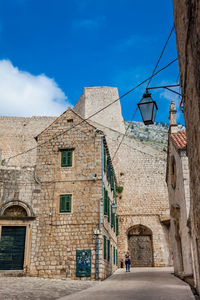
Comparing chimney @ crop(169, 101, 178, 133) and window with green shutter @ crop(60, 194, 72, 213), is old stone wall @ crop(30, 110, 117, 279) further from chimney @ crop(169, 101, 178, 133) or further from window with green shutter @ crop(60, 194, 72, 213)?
chimney @ crop(169, 101, 178, 133)

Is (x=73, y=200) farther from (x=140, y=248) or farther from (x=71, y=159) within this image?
(x=140, y=248)

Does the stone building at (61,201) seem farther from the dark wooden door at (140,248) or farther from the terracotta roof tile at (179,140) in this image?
the dark wooden door at (140,248)

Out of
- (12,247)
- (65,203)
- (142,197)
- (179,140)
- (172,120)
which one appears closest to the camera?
(179,140)

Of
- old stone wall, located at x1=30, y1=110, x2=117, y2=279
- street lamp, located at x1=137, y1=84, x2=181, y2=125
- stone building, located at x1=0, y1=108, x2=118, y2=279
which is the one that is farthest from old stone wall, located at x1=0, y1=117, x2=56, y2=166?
street lamp, located at x1=137, y1=84, x2=181, y2=125

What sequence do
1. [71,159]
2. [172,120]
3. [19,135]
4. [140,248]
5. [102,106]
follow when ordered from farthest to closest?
[102,106], [19,135], [140,248], [71,159], [172,120]

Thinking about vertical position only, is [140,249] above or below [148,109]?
below

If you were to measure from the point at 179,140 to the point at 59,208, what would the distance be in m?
6.62

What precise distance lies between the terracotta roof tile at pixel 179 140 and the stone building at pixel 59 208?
13.4 feet

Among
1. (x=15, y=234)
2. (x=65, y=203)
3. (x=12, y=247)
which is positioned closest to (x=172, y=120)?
(x=65, y=203)

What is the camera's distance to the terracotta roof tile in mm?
11928

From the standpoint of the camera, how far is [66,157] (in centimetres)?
1600

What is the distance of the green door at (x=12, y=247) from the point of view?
13930mm

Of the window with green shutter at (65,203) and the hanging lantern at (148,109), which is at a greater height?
the hanging lantern at (148,109)

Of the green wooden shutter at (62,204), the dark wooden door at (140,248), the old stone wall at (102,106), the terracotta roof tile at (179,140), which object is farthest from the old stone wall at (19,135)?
the terracotta roof tile at (179,140)
